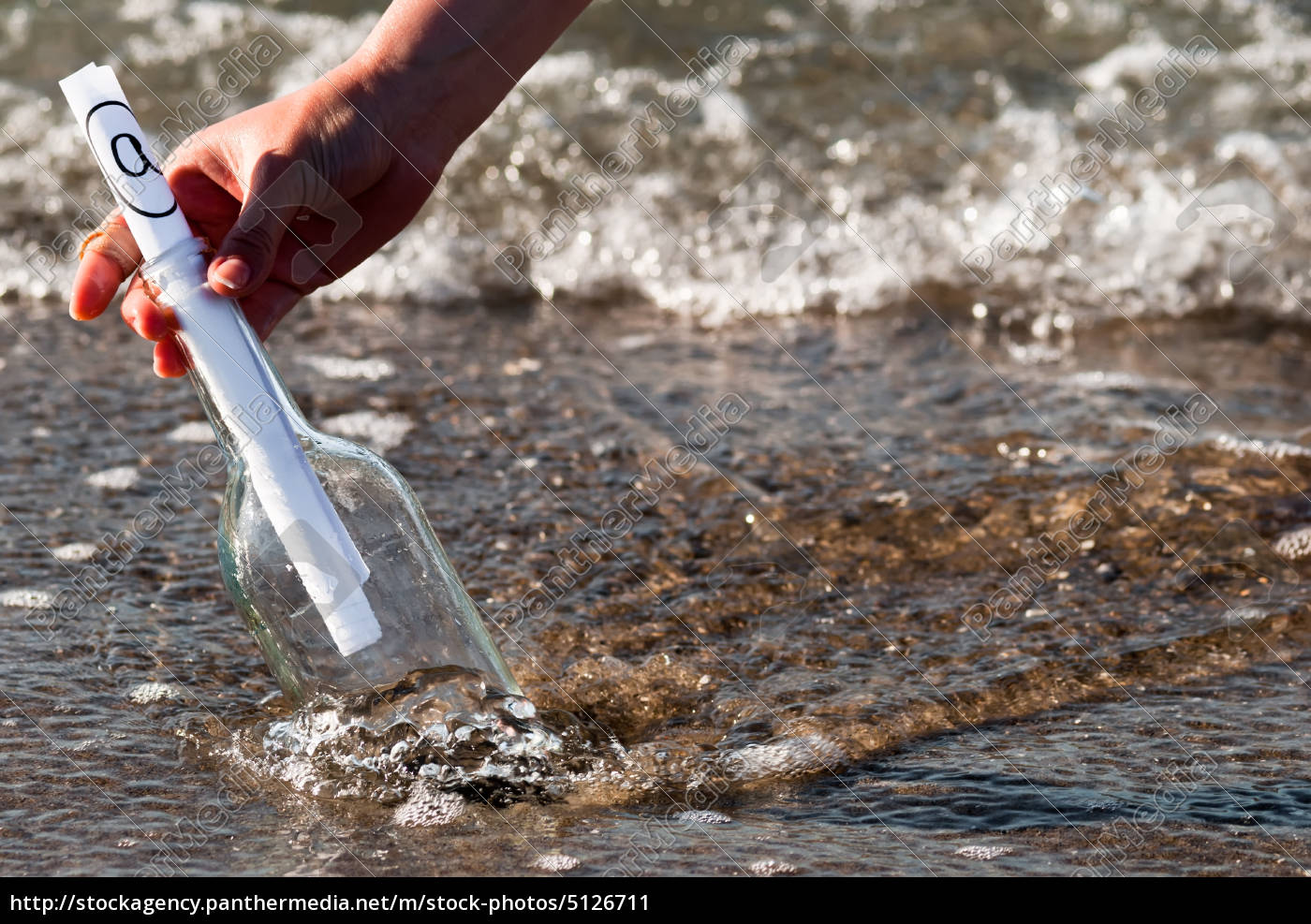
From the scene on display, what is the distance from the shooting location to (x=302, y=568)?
1832mm

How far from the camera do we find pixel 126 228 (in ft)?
6.62

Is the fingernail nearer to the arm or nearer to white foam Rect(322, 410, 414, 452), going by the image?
the arm

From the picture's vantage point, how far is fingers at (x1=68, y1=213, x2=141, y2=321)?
1.96m

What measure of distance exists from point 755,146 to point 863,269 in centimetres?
91

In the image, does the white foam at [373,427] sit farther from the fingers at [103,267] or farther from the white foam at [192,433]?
the fingers at [103,267]

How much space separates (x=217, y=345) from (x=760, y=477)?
1572 millimetres

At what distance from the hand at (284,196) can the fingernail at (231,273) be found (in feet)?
0.06

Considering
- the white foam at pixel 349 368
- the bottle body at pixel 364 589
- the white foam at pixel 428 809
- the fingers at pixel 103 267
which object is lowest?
the white foam at pixel 428 809

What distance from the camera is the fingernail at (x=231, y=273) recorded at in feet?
5.97

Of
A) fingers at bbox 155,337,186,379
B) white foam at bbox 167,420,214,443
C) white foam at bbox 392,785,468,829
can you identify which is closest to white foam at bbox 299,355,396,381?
white foam at bbox 167,420,214,443

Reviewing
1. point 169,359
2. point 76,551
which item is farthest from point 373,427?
point 169,359

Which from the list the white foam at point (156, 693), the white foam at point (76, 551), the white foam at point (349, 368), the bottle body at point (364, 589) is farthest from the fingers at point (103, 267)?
the white foam at point (349, 368)
